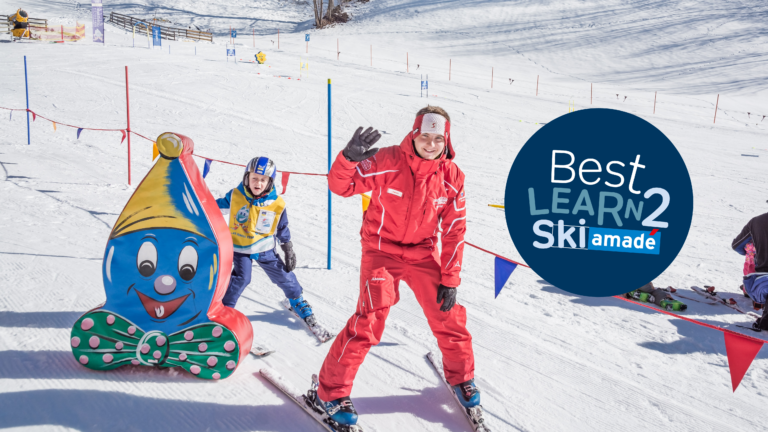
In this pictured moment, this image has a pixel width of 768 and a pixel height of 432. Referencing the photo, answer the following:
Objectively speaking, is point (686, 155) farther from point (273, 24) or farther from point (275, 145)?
point (273, 24)

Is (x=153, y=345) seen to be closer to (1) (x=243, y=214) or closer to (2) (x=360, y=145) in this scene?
(1) (x=243, y=214)

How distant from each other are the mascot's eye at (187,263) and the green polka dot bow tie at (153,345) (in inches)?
12.7

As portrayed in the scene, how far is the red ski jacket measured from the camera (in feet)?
9.16

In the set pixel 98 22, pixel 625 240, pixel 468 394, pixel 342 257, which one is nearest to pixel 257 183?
pixel 468 394

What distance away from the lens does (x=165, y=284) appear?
305cm

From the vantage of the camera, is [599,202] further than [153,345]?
No

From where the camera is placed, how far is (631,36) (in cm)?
3341

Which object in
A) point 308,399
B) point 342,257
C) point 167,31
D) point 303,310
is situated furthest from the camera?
point 167,31

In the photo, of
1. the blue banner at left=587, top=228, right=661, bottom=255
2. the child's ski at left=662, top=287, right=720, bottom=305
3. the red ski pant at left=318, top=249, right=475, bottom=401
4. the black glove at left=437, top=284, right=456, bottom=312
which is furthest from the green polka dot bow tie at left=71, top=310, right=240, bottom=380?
the child's ski at left=662, top=287, right=720, bottom=305

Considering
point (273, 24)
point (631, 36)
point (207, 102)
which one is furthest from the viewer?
point (273, 24)

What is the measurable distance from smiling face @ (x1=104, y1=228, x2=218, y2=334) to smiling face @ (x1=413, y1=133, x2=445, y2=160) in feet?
4.60

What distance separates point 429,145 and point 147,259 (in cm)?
185

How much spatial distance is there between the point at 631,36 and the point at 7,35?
37679 mm

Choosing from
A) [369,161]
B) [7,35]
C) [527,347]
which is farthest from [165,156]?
[7,35]
